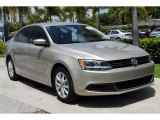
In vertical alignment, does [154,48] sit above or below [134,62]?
below

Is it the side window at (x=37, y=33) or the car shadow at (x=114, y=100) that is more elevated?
the side window at (x=37, y=33)

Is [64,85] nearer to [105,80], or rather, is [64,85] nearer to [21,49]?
[105,80]

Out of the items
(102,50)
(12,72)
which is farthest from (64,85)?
(12,72)

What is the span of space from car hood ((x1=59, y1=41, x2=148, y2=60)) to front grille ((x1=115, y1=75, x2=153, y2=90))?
0.48m

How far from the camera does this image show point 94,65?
225 inches

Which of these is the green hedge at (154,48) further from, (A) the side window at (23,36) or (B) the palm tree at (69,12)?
(B) the palm tree at (69,12)

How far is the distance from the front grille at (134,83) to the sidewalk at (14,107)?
1.53m

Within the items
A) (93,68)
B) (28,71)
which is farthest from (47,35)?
(93,68)

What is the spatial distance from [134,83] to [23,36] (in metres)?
3.56

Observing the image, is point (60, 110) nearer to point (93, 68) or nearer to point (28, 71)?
point (93, 68)

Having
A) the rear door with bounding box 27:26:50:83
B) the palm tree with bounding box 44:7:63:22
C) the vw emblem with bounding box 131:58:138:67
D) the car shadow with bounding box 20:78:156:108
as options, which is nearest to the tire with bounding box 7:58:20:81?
the rear door with bounding box 27:26:50:83

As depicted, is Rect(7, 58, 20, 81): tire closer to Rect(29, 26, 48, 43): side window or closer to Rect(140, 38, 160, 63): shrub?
Rect(29, 26, 48, 43): side window

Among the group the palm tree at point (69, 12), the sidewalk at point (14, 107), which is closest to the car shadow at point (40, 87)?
the sidewalk at point (14, 107)

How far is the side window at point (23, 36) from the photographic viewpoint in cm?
804
